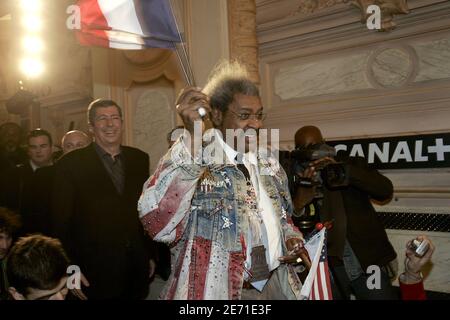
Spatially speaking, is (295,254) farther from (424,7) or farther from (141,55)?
(141,55)

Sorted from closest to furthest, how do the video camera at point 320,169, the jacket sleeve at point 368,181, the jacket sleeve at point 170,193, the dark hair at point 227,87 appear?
the jacket sleeve at point 170,193 < the dark hair at point 227,87 < the video camera at point 320,169 < the jacket sleeve at point 368,181

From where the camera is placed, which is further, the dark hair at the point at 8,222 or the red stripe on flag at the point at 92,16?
the dark hair at the point at 8,222

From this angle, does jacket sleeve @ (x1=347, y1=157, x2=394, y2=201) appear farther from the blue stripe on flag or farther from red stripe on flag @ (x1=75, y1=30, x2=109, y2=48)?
red stripe on flag @ (x1=75, y1=30, x2=109, y2=48)

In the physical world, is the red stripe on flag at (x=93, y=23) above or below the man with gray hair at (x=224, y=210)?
above

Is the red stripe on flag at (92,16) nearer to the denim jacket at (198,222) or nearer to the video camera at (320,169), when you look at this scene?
the denim jacket at (198,222)

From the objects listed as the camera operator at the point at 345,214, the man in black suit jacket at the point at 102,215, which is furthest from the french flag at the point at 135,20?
the camera operator at the point at 345,214

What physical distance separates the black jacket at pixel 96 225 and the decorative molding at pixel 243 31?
6.49ft

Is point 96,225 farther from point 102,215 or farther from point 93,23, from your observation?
point 93,23

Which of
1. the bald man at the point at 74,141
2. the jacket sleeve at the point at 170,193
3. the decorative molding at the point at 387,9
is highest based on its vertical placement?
the decorative molding at the point at 387,9

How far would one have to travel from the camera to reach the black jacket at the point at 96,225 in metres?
3.30

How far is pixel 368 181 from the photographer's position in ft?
10.5

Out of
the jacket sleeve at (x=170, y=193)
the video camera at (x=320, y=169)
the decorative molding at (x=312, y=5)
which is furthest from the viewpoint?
the decorative molding at (x=312, y=5)

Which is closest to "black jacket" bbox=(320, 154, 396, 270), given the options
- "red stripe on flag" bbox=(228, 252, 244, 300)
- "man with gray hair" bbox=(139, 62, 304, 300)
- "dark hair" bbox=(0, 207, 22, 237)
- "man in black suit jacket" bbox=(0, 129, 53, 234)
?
"man with gray hair" bbox=(139, 62, 304, 300)

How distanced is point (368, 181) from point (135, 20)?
5.53 feet
